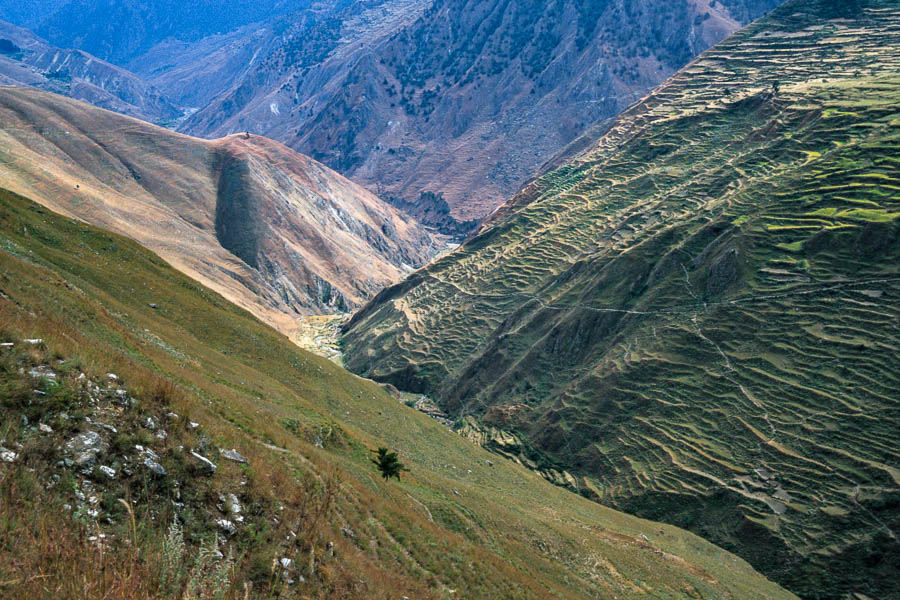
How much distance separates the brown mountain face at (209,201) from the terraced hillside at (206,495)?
209 ft

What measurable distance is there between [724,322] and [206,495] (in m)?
51.2

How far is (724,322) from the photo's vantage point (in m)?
48.2

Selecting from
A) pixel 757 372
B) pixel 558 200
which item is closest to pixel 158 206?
pixel 558 200

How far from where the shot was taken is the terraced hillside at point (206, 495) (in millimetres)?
5832

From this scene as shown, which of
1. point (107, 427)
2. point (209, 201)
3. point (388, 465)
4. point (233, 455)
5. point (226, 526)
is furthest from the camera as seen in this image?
point (209, 201)

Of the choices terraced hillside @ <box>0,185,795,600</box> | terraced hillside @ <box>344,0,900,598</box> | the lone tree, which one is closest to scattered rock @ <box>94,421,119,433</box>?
terraced hillside @ <box>0,185,795,600</box>

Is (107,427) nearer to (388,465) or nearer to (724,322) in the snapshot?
(388,465)

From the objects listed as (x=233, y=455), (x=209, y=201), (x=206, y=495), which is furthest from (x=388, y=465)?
(x=209, y=201)

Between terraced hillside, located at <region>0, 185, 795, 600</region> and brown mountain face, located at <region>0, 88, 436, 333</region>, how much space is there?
63.7 meters

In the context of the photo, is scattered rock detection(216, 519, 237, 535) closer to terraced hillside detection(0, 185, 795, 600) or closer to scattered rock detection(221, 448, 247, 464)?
terraced hillside detection(0, 185, 795, 600)

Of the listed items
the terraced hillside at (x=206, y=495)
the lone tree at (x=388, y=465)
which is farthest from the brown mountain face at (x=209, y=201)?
the lone tree at (x=388, y=465)

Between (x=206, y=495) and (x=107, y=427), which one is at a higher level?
(x=107, y=427)

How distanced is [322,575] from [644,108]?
384ft

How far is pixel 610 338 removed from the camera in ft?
185
